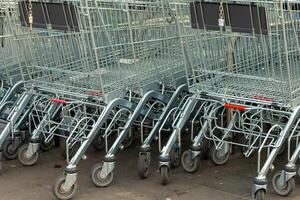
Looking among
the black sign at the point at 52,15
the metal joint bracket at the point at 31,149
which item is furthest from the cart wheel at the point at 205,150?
the black sign at the point at 52,15

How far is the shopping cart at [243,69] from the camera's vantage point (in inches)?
184

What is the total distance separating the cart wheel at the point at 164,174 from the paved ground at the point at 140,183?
2.0 inches

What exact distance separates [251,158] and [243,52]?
1.44 meters

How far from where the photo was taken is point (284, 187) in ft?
16.0

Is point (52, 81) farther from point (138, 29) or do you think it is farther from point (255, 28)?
point (255, 28)

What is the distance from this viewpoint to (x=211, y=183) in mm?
5379

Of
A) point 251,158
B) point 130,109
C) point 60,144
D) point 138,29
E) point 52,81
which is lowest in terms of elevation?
point 251,158

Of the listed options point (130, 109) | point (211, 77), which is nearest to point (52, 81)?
point (130, 109)

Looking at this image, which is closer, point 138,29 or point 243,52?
point 243,52

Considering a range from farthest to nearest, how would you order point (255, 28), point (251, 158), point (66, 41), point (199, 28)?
point (251, 158)
point (66, 41)
point (199, 28)
point (255, 28)

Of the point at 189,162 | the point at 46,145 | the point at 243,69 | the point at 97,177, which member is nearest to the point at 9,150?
the point at 46,145

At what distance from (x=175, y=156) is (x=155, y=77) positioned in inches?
32.5

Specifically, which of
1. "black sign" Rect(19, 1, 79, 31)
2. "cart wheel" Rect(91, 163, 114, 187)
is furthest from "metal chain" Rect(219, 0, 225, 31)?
"cart wheel" Rect(91, 163, 114, 187)

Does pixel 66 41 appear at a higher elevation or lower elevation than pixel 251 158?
higher
